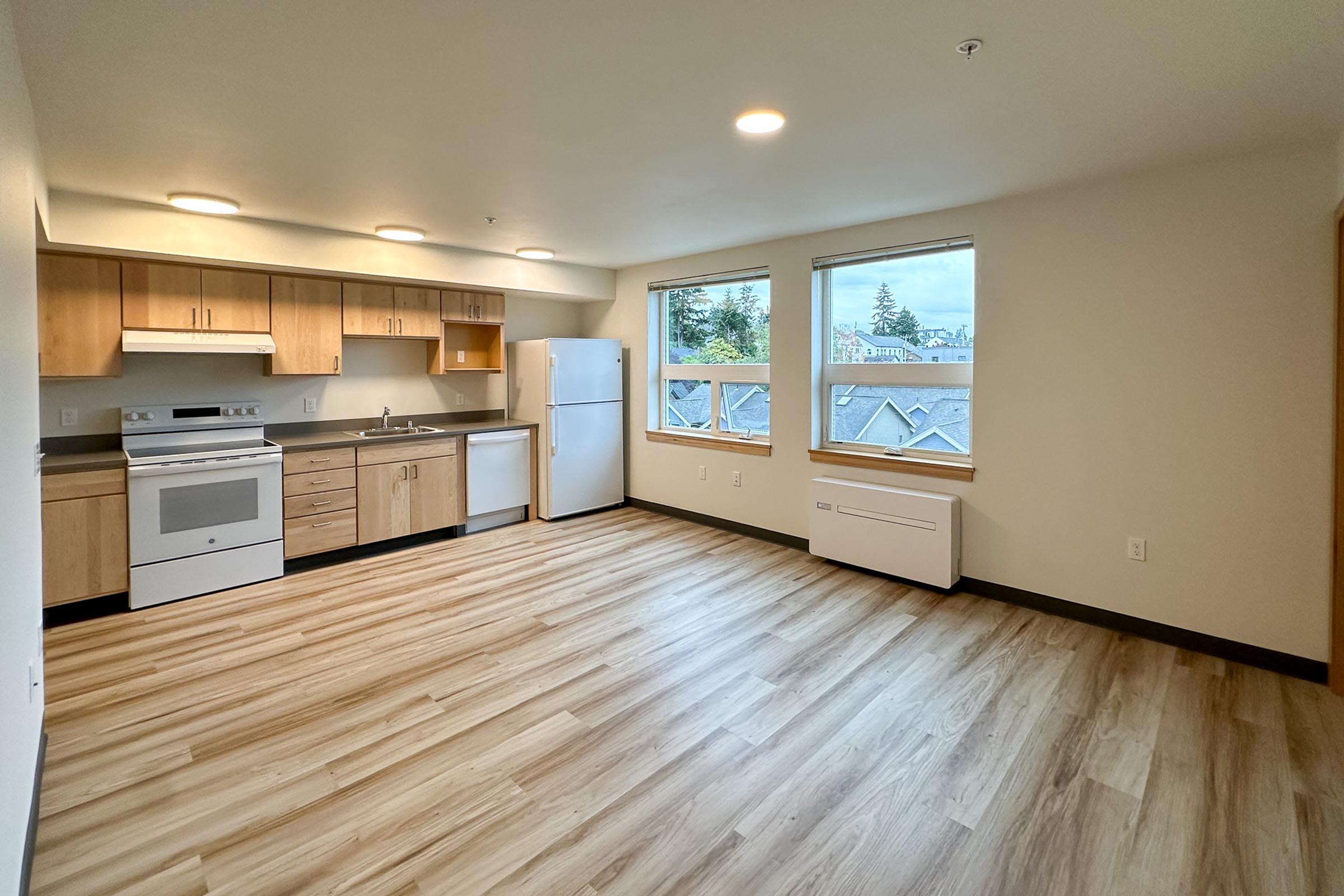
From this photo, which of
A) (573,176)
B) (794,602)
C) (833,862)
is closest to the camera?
(833,862)

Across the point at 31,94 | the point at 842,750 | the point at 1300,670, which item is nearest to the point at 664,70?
the point at 31,94

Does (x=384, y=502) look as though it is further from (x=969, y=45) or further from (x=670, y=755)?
(x=969, y=45)

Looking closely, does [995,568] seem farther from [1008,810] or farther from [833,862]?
[833,862]

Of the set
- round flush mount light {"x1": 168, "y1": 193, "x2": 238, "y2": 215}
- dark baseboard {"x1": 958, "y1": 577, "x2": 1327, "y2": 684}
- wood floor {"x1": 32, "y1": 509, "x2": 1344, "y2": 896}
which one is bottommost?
wood floor {"x1": 32, "y1": 509, "x2": 1344, "y2": 896}

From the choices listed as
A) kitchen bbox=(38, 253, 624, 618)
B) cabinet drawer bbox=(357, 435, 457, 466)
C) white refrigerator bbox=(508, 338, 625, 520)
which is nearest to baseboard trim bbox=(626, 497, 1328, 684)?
white refrigerator bbox=(508, 338, 625, 520)

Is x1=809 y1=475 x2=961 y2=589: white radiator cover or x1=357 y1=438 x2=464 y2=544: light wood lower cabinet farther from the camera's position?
x1=357 y1=438 x2=464 y2=544: light wood lower cabinet

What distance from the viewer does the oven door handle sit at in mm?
3637

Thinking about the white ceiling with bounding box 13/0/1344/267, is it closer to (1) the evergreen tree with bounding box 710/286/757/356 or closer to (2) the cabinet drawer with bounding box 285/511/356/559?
(1) the evergreen tree with bounding box 710/286/757/356

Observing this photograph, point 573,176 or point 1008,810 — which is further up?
point 573,176

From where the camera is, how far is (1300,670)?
2.82 m

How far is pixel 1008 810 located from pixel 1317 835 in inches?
34.3

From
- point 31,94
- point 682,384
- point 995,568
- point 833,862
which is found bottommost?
point 833,862

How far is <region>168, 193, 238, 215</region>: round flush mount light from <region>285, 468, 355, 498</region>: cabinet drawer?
5.60 feet

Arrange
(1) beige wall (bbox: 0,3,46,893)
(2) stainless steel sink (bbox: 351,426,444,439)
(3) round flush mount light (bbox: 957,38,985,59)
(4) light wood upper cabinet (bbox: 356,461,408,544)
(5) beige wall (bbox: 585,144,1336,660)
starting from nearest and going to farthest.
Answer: (1) beige wall (bbox: 0,3,46,893) → (3) round flush mount light (bbox: 957,38,985,59) → (5) beige wall (bbox: 585,144,1336,660) → (4) light wood upper cabinet (bbox: 356,461,408,544) → (2) stainless steel sink (bbox: 351,426,444,439)
